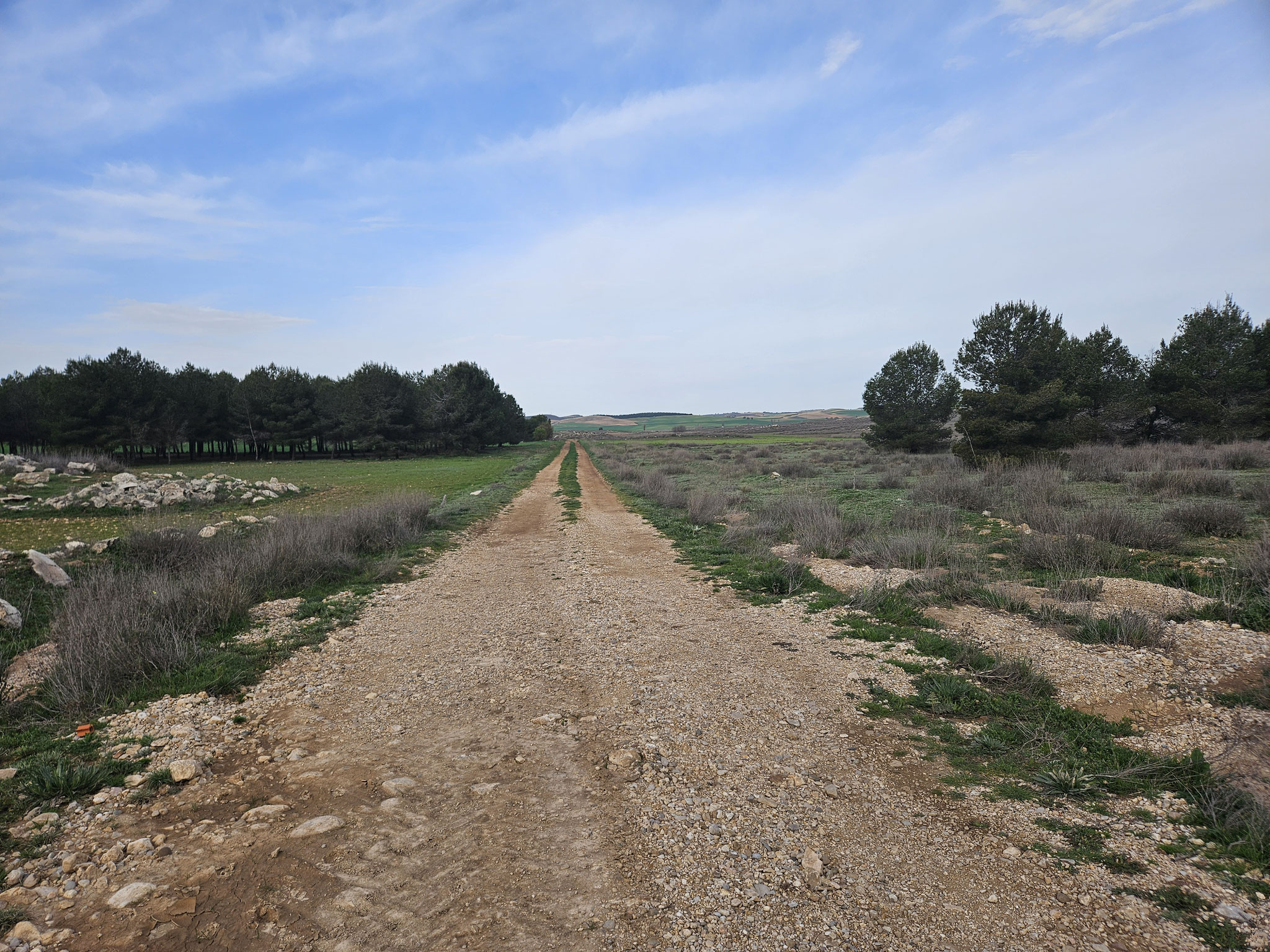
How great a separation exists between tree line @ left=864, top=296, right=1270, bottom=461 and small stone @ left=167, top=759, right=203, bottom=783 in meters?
26.8

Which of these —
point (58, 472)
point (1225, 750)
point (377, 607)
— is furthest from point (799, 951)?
point (58, 472)

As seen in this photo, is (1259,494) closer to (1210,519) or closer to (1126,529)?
(1210,519)

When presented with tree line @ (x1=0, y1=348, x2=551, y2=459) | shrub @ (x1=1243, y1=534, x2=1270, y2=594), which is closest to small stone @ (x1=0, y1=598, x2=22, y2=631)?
shrub @ (x1=1243, y1=534, x2=1270, y2=594)

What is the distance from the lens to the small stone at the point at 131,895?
2.96 m

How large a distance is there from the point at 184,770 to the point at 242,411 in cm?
6330

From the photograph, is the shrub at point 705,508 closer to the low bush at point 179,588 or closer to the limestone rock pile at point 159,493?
the low bush at point 179,588

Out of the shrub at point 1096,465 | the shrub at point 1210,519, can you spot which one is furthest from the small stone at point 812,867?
the shrub at point 1096,465

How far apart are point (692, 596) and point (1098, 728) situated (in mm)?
5510

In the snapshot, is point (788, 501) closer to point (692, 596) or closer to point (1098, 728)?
point (692, 596)

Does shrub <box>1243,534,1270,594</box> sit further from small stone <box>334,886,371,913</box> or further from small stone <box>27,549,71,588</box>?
small stone <box>27,549,71,588</box>

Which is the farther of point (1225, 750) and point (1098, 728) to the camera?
point (1098, 728)

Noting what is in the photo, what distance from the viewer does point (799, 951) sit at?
2.68 meters

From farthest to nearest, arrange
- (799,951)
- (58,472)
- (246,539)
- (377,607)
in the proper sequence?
(58,472) < (246,539) < (377,607) < (799,951)

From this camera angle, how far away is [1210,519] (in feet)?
35.3
